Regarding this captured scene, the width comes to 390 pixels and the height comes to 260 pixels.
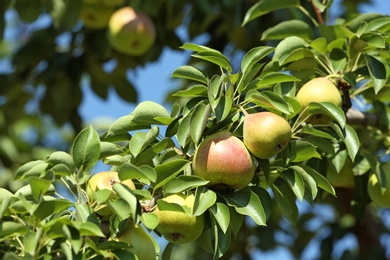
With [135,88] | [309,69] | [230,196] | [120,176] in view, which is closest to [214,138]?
[230,196]

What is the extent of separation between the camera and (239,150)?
192 centimetres

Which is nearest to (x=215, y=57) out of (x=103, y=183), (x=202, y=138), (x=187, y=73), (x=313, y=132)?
(x=187, y=73)

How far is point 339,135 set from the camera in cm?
212

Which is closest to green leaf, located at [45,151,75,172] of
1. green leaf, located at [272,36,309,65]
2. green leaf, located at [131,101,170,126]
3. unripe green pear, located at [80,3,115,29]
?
green leaf, located at [131,101,170,126]

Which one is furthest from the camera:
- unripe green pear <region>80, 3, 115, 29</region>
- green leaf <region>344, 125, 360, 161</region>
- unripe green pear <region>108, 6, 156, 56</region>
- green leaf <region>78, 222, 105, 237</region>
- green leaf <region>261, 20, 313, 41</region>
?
unripe green pear <region>80, 3, 115, 29</region>

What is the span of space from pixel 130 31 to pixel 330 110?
1605 millimetres

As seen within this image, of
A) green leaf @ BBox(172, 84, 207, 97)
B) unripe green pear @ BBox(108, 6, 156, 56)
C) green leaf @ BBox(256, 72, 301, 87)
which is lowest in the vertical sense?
unripe green pear @ BBox(108, 6, 156, 56)

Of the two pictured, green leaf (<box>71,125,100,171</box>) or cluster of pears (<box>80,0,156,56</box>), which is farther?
cluster of pears (<box>80,0,156,56</box>)

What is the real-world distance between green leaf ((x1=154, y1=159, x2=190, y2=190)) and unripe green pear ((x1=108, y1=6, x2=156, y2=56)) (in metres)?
1.71

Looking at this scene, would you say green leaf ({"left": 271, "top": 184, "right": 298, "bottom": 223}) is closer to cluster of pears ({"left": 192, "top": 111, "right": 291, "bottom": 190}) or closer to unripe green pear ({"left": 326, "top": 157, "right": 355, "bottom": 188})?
cluster of pears ({"left": 192, "top": 111, "right": 291, "bottom": 190})

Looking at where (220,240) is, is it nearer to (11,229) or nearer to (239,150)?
(239,150)

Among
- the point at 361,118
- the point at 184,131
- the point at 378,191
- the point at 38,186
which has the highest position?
the point at 38,186

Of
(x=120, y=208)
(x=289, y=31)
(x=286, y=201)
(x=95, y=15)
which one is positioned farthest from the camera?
(x=95, y=15)

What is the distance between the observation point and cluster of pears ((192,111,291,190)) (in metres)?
1.90
